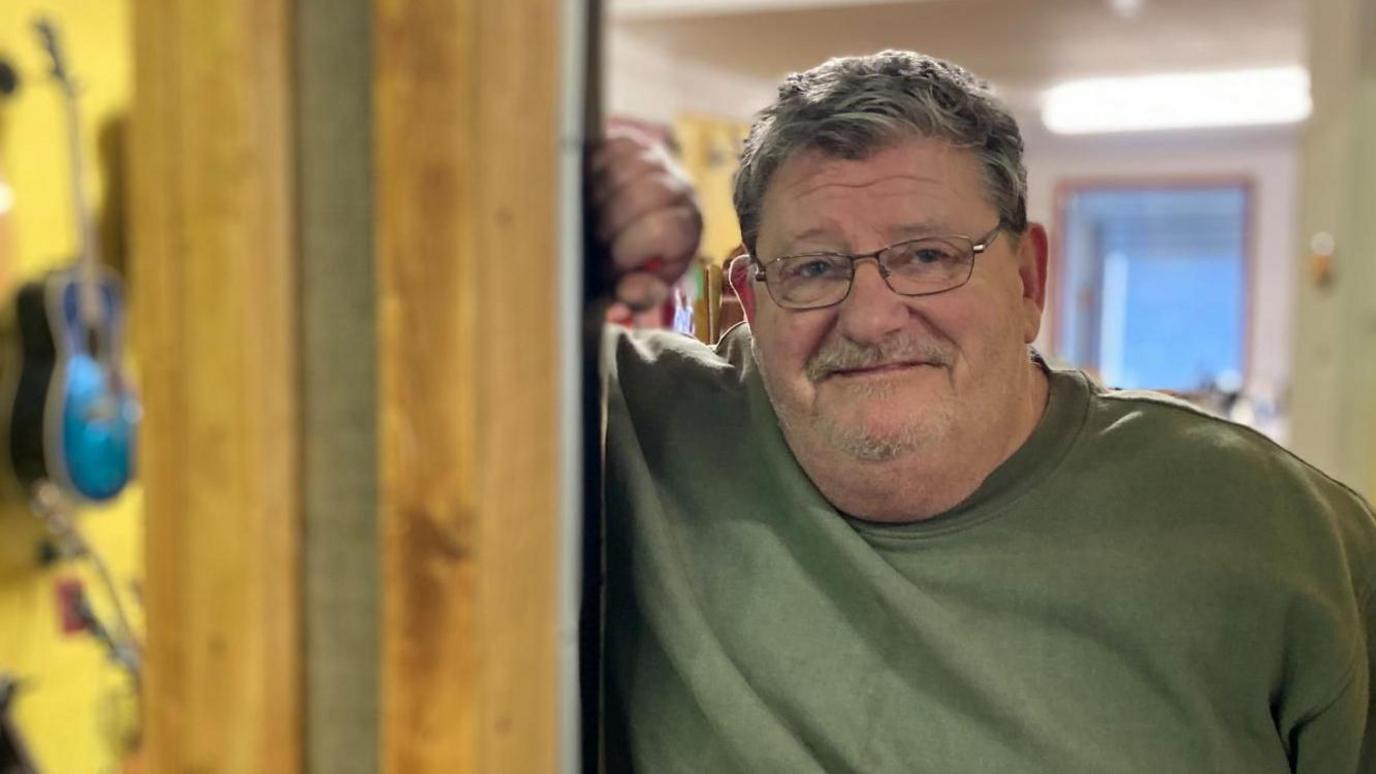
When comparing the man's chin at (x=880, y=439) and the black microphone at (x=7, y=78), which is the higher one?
the black microphone at (x=7, y=78)

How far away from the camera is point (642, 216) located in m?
0.79

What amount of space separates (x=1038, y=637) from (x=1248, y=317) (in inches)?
126

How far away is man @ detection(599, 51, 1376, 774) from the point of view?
0.85 meters

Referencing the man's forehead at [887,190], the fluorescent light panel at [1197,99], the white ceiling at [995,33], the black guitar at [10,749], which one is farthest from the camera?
the fluorescent light panel at [1197,99]

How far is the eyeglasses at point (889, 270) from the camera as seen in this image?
87cm

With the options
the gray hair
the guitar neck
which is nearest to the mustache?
the gray hair

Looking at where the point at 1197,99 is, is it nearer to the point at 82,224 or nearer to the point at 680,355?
the point at 680,355

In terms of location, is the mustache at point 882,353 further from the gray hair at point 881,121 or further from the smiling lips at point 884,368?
the gray hair at point 881,121

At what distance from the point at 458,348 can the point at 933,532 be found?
47 cm

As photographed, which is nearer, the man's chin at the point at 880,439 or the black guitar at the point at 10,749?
the man's chin at the point at 880,439

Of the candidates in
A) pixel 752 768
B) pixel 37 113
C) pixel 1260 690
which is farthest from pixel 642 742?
pixel 37 113

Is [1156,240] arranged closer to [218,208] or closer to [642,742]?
[642,742]

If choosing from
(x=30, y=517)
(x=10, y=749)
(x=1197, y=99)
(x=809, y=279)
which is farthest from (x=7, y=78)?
(x=1197, y=99)

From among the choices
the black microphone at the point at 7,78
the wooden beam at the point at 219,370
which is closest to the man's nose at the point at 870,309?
the wooden beam at the point at 219,370
